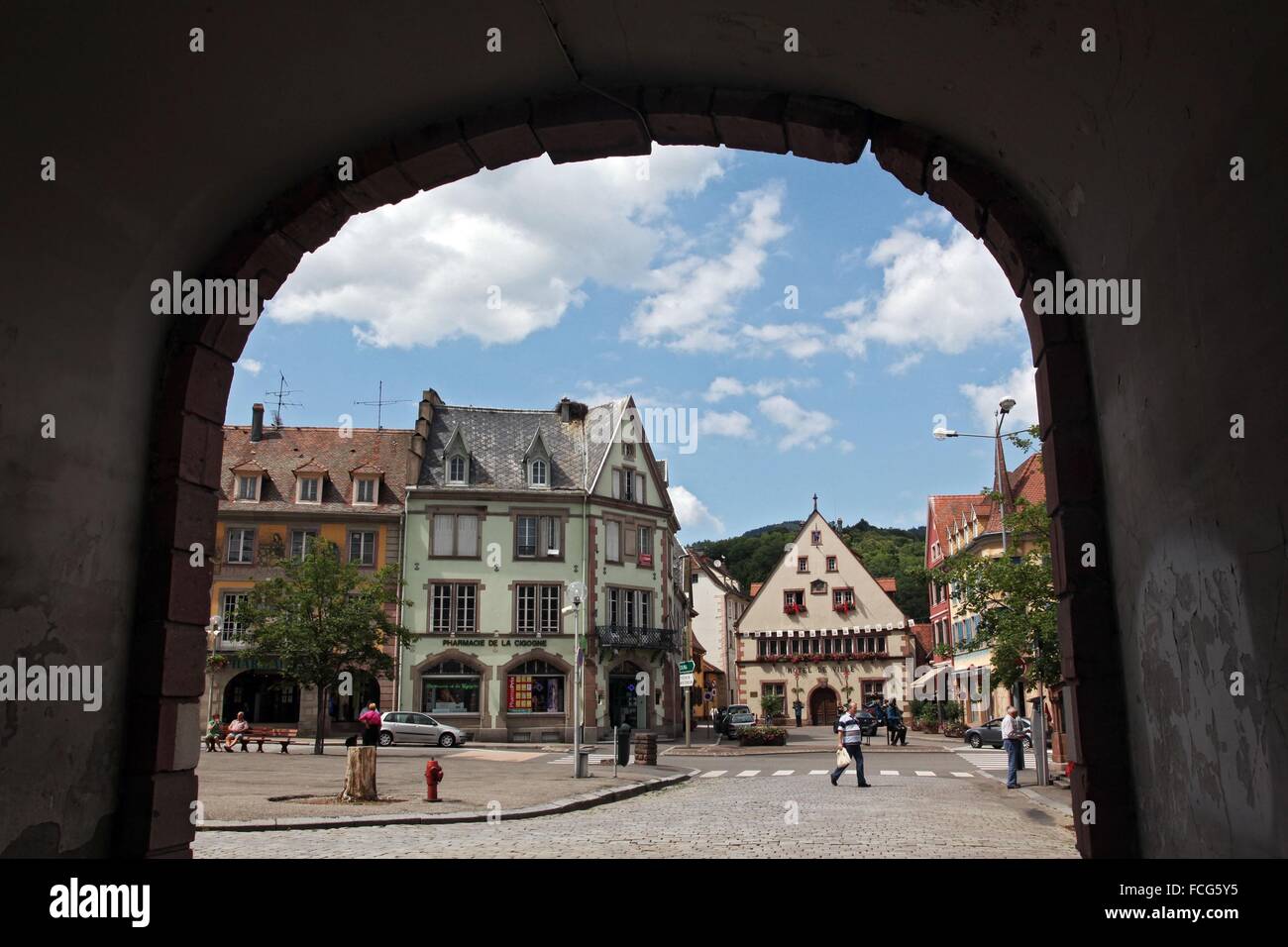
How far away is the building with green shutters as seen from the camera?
42.8 metres

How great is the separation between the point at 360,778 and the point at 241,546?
95.8 ft

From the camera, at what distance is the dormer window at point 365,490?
45156 millimetres

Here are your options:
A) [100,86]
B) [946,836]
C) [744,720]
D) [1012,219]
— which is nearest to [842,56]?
[1012,219]

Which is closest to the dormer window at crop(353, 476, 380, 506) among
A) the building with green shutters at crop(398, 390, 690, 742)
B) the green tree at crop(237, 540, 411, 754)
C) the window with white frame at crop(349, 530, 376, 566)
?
the window with white frame at crop(349, 530, 376, 566)

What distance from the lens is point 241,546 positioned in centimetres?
→ 4375

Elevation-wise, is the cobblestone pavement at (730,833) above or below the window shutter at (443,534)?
below

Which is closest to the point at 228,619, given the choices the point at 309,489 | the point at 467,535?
the point at 309,489

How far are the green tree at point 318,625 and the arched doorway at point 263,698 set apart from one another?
9.33 metres

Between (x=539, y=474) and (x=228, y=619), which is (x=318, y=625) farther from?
(x=539, y=474)
